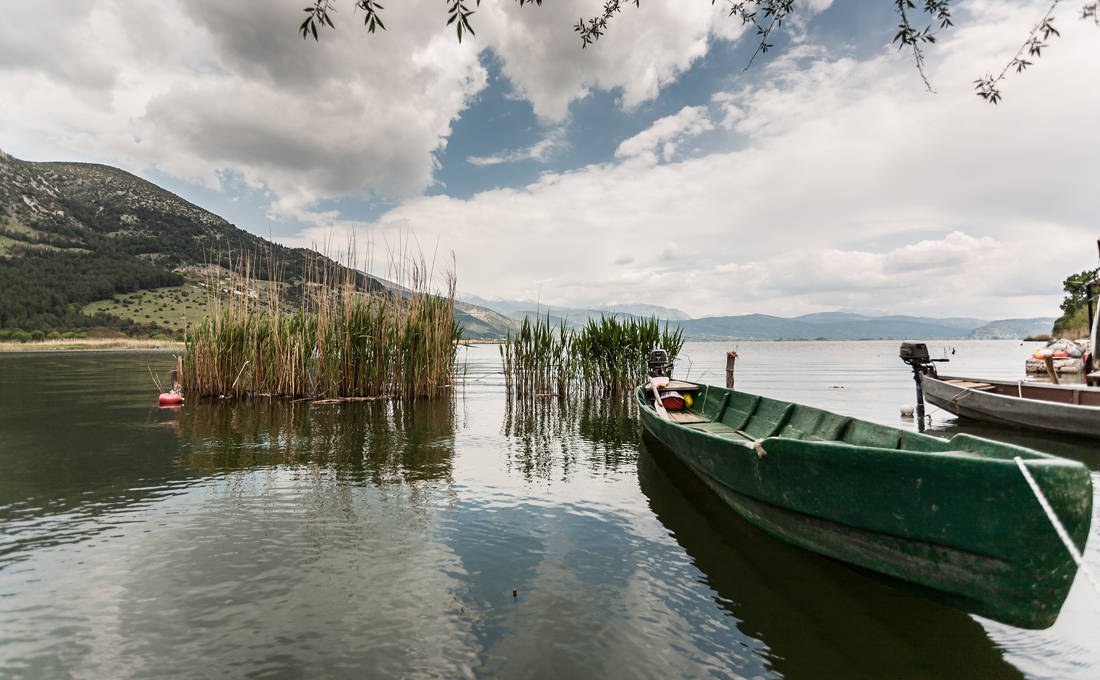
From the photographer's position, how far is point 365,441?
9039 millimetres

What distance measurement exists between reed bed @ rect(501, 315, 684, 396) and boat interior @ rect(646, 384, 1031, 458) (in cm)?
536

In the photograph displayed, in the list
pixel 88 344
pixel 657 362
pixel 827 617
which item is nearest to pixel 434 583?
pixel 827 617

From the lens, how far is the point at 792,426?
255 inches

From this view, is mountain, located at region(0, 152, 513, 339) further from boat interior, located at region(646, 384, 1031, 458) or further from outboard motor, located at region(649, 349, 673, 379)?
boat interior, located at region(646, 384, 1031, 458)

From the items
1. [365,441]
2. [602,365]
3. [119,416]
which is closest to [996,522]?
[365,441]

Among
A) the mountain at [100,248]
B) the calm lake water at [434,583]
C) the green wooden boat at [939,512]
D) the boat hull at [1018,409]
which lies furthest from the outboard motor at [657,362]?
the mountain at [100,248]

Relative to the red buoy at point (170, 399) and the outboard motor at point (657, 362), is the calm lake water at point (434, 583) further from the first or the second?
the red buoy at point (170, 399)

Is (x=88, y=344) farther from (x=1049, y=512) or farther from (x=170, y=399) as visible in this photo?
(x=1049, y=512)

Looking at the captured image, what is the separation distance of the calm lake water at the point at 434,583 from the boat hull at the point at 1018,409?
5.90ft

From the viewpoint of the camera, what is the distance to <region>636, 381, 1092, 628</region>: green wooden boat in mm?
2475

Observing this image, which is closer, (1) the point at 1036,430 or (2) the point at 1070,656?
(2) the point at 1070,656

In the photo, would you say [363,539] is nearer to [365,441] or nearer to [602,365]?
[365,441]

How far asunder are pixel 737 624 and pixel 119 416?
14244 mm

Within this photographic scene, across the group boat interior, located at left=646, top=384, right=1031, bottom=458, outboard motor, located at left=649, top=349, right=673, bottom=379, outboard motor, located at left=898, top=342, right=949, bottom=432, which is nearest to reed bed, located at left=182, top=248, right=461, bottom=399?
outboard motor, located at left=649, top=349, right=673, bottom=379
